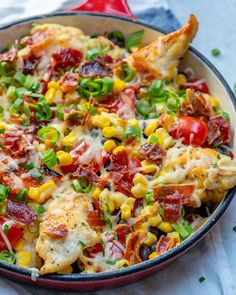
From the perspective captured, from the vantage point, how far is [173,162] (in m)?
3.48

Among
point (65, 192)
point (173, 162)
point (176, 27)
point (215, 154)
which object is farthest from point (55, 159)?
point (176, 27)

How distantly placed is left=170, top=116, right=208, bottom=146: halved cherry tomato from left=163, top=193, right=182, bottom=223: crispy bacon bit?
1.51 feet

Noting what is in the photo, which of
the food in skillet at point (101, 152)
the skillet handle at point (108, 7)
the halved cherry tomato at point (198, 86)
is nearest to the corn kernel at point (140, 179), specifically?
the food in skillet at point (101, 152)

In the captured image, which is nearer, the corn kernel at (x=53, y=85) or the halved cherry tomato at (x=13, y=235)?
the halved cherry tomato at (x=13, y=235)

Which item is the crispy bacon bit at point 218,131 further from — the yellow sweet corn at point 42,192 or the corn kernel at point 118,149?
the yellow sweet corn at point 42,192

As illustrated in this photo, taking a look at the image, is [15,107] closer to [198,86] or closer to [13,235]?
[13,235]

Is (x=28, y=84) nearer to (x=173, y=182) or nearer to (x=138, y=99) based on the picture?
(x=138, y=99)

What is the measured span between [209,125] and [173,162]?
0.48 m

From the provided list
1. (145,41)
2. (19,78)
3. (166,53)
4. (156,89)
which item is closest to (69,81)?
(19,78)

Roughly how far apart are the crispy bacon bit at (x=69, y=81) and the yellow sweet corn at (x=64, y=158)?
0.57 metres

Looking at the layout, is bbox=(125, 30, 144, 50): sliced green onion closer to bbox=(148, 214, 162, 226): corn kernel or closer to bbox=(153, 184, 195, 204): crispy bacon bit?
bbox=(153, 184, 195, 204): crispy bacon bit

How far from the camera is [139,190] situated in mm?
3383

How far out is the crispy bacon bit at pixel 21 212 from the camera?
10.6ft

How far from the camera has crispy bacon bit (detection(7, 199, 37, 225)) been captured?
3.22 m
